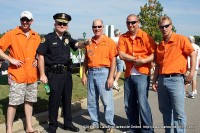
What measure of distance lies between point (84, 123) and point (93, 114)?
0.69m

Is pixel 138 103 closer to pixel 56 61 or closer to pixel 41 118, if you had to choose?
pixel 56 61

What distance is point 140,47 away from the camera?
16.0 ft

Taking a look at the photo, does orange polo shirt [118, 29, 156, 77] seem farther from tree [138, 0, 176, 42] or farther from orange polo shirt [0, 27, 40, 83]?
tree [138, 0, 176, 42]

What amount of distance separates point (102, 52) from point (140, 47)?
0.80 metres

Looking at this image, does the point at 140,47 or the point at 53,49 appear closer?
the point at 140,47

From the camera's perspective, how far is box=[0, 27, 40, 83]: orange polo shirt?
195 inches

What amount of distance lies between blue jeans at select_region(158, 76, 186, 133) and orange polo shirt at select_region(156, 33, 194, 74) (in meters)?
0.15

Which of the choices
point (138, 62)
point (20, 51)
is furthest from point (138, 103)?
point (20, 51)

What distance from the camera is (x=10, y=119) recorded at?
5.10 metres

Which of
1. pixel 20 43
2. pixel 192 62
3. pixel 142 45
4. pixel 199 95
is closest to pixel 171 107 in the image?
pixel 192 62

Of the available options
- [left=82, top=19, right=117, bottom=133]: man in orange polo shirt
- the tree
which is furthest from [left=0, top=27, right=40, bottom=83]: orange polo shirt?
the tree

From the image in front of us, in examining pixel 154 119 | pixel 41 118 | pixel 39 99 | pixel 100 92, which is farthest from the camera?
pixel 39 99

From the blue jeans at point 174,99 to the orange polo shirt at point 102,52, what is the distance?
3.77ft

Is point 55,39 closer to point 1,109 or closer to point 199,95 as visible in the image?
point 1,109
